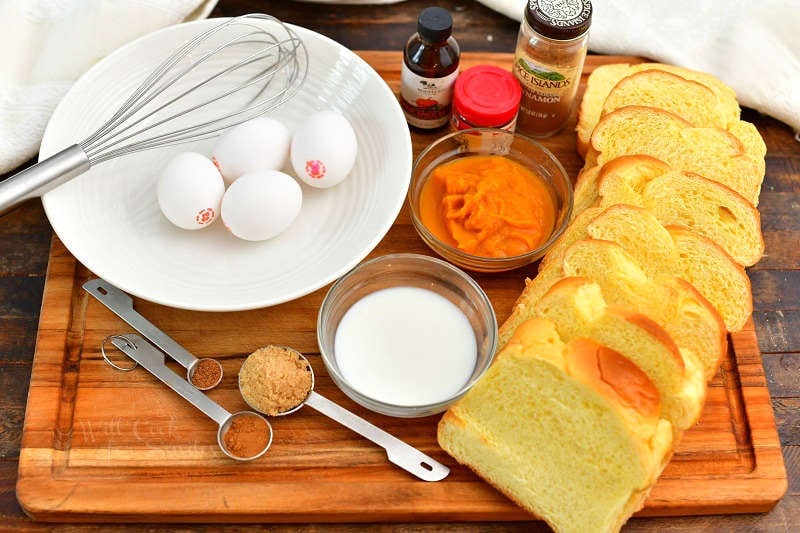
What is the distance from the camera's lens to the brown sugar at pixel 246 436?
172cm

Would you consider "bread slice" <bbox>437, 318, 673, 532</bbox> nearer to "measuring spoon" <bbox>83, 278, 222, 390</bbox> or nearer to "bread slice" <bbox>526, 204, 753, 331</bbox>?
"bread slice" <bbox>526, 204, 753, 331</bbox>

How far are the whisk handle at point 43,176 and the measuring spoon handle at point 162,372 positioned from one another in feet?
1.22

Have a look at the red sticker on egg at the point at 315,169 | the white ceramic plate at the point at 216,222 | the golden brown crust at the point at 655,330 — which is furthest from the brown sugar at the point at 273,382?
the golden brown crust at the point at 655,330

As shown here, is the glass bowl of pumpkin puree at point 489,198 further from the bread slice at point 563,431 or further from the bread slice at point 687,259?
the bread slice at point 563,431

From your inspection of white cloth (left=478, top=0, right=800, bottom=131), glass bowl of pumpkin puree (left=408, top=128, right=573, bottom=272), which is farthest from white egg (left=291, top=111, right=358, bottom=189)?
white cloth (left=478, top=0, right=800, bottom=131)

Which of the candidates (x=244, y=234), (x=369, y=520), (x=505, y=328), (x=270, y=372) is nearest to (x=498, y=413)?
(x=505, y=328)

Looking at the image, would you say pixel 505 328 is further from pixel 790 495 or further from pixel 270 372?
pixel 790 495

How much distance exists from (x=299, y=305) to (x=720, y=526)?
41.7 inches

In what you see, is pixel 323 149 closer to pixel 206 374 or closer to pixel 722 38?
pixel 206 374

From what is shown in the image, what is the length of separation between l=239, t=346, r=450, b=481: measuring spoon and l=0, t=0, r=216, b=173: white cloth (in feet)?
3.30

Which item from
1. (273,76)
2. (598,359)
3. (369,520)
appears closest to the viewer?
(598,359)

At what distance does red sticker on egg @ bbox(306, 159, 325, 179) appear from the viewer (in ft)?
6.30

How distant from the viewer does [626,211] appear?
1.79m

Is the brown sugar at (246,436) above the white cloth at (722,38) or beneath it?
beneath
